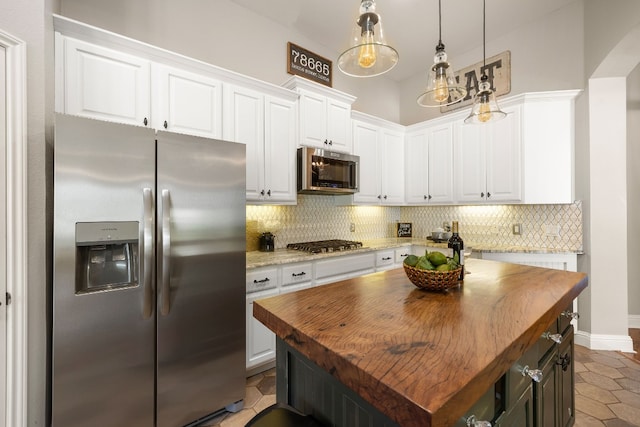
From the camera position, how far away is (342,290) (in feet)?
4.42

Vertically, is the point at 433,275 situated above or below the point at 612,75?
below

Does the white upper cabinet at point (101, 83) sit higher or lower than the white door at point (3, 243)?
higher

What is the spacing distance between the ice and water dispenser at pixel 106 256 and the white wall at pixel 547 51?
3824mm

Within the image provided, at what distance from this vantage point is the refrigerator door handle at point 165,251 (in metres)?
1.59

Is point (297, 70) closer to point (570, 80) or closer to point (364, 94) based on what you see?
point (364, 94)

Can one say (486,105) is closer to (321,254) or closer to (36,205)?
(321,254)

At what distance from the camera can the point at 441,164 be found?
11.9 feet

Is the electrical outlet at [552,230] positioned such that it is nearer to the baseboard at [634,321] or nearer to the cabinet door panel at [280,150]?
the baseboard at [634,321]

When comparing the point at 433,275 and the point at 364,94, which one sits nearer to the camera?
the point at 433,275

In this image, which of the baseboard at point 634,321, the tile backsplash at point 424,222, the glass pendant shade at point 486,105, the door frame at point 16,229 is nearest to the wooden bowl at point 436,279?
the glass pendant shade at point 486,105

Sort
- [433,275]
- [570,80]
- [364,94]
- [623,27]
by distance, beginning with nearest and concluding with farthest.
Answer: [433,275] < [623,27] < [570,80] < [364,94]

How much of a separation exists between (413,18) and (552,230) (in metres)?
2.73

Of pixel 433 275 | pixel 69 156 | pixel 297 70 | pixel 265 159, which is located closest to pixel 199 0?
pixel 297 70

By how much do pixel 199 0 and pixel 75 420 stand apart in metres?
3.22
